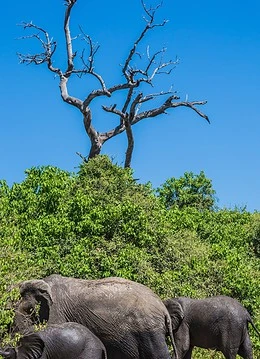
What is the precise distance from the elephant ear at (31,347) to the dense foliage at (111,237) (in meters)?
3.49

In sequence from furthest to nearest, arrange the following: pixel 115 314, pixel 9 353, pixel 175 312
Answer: pixel 175 312 < pixel 115 314 < pixel 9 353

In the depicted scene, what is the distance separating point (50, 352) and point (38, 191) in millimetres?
7967

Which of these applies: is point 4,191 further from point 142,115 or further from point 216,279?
point 142,115

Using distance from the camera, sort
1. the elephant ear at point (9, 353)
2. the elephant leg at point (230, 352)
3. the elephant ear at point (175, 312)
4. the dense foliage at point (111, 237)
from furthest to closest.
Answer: the dense foliage at point (111, 237)
the elephant leg at point (230, 352)
the elephant ear at point (175, 312)
the elephant ear at point (9, 353)

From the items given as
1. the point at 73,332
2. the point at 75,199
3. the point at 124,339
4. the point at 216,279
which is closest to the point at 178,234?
the point at 216,279

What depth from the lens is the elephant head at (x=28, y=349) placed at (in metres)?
10.7

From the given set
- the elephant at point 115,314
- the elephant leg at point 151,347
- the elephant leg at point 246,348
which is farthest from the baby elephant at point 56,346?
the elephant leg at point 246,348

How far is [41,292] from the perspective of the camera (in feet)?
39.7

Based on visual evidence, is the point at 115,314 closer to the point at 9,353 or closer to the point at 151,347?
the point at 151,347

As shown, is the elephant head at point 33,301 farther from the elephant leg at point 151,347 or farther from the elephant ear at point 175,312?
the elephant ear at point 175,312

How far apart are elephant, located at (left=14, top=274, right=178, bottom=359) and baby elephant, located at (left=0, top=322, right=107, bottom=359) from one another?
1.42m

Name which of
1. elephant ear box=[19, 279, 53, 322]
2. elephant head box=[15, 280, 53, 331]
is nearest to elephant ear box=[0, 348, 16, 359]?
elephant head box=[15, 280, 53, 331]

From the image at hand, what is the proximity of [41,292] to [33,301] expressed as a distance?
18 cm

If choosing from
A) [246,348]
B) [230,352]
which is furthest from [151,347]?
[246,348]
